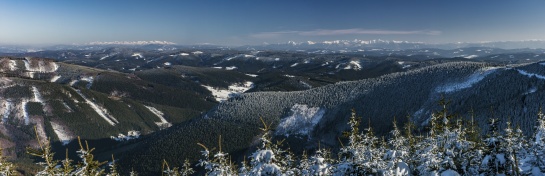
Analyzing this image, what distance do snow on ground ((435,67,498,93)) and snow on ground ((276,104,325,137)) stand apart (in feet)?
201

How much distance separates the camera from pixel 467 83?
163m

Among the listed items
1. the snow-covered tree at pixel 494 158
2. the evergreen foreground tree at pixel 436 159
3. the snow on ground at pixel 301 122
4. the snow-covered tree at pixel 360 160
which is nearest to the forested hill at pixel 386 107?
the snow on ground at pixel 301 122

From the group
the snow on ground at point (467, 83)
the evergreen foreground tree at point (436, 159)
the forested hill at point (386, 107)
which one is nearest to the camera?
the evergreen foreground tree at point (436, 159)

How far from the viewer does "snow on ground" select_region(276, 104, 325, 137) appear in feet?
596

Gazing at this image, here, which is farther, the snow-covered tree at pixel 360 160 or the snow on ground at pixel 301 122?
the snow on ground at pixel 301 122

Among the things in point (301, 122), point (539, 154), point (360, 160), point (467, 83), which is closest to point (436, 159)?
point (360, 160)

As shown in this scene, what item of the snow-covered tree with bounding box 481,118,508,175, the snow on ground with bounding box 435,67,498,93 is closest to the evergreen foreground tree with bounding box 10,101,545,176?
the snow-covered tree with bounding box 481,118,508,175

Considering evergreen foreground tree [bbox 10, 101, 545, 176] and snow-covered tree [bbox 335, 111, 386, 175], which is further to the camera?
snow-covered tree [bbox 335, 111, 386, 175]

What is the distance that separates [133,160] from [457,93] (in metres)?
166

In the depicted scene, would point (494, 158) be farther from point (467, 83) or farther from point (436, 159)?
point (467, 83)

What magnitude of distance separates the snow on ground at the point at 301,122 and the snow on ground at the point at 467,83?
6133 cm

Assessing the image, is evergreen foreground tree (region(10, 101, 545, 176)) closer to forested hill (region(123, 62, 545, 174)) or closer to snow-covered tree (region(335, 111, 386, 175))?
snow-covered tree (region(335, 111, 386, 175))

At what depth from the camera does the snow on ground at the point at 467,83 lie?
162 m

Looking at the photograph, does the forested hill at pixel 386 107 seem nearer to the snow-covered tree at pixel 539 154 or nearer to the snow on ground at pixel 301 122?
the snow on ground at pixel 301 122
